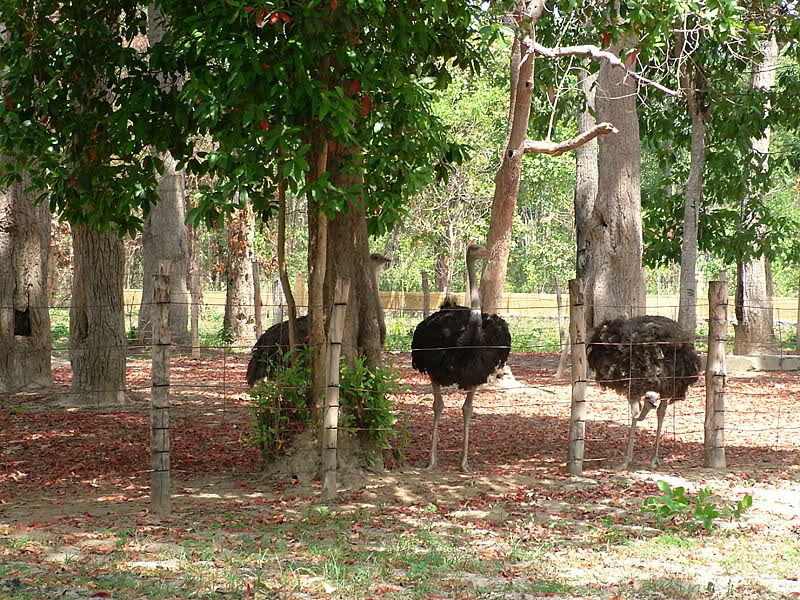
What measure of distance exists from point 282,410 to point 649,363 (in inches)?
131

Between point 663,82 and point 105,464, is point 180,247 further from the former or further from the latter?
point 105,464

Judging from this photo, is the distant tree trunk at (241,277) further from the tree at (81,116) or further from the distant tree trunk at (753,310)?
the tree at (81,116)

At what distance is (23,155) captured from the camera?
8.16 metres

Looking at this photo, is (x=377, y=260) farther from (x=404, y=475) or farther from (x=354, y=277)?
(x=404, y=475)

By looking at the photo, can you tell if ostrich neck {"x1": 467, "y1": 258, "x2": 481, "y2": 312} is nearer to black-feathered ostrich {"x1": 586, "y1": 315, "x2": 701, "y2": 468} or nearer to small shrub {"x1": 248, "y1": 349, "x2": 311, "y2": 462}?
black-feathered ostrich {"x1": 586, "y1": 315, "x2": 701, "y2": 468}

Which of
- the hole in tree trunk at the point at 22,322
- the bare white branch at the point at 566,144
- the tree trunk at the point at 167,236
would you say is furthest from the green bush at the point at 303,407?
the tree trunk at the point at 167,236

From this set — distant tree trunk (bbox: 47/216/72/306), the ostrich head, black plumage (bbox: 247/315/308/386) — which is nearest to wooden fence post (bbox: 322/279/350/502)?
black plumage (bbox: 247/315/308/386)

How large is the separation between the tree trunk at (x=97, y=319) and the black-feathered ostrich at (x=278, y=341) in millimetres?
2195

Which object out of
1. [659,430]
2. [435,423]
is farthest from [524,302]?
[435,423]

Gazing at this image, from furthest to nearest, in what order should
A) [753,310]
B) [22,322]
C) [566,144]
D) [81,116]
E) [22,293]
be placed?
1. [753,310]
2. [22,322]
3. [22,293]
4. [566,144]
5. [81,116]

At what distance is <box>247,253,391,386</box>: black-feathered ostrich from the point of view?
938 centimetres

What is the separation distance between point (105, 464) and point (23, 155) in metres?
2.90

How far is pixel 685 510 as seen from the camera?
7500 mm

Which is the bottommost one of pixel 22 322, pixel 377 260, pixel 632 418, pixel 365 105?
pixel 632 418
